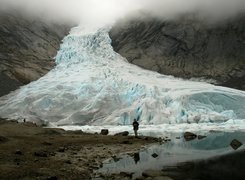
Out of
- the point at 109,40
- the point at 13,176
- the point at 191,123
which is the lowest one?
the point at 13,176

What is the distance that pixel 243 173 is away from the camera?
14.1m

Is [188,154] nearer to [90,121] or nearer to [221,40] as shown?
[90,121]

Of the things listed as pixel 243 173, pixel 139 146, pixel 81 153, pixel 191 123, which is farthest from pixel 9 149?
pixel 191 123

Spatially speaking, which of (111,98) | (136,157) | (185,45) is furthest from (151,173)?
(185,45)

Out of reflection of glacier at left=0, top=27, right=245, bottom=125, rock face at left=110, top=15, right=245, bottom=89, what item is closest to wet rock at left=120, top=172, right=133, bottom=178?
reflection of glacier at left=0, top=27, right=245, bottom=125

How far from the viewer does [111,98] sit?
4988 cm

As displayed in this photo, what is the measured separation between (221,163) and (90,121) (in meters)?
31.7

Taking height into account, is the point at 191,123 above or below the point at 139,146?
above

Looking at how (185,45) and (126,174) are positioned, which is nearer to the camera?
(126,174)

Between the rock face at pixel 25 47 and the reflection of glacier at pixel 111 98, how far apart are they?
14.6ft

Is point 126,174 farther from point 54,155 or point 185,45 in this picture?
point 185,45

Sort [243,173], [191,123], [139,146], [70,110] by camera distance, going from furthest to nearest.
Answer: [70,110] → [191,123] → [139,146] → [243,173]

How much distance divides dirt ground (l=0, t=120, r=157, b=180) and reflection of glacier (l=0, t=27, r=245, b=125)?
1798cm

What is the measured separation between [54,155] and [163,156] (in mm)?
4863
